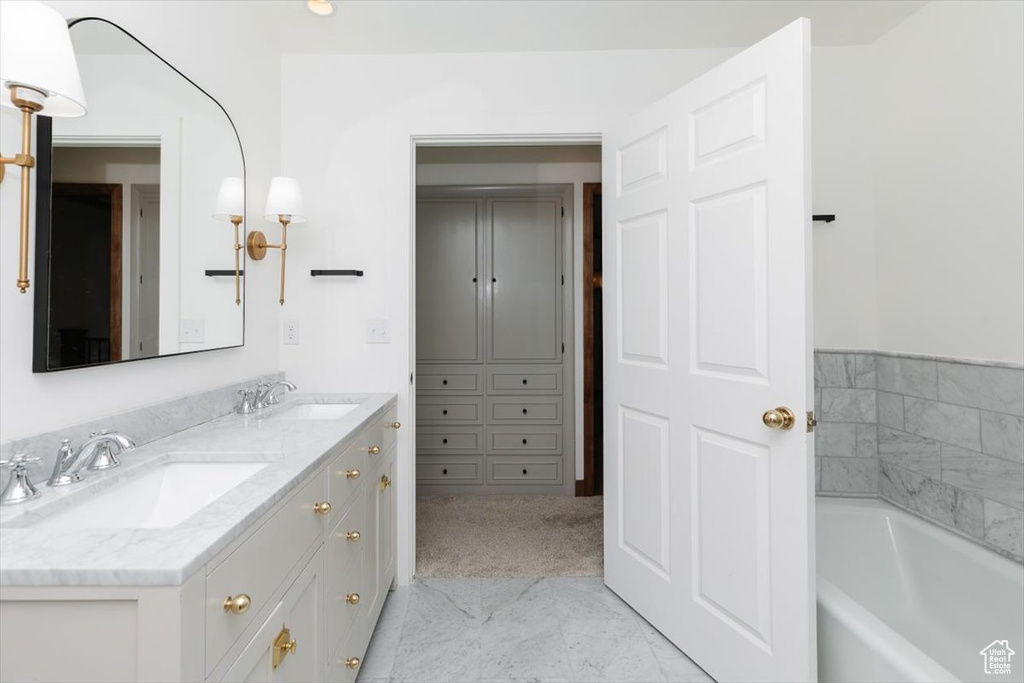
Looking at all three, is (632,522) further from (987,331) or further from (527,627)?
(987,331)

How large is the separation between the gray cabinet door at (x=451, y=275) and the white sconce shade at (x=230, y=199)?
5.85 feet

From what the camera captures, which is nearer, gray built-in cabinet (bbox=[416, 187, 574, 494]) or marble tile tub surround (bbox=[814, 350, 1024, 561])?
marble tile tub surround (bbox=[814, 350, 1024, 561])

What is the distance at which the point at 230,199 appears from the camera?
6.15ft

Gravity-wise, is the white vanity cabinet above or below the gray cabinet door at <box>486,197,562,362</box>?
below

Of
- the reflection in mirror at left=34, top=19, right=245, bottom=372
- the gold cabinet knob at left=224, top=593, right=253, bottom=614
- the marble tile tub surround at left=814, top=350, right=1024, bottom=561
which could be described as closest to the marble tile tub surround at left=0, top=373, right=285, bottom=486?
the reflection in mirror at left=34, top=19, right=245, bottom=372

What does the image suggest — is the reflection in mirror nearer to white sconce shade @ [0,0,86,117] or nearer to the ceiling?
white sconce shade @ [0,0,86,117]

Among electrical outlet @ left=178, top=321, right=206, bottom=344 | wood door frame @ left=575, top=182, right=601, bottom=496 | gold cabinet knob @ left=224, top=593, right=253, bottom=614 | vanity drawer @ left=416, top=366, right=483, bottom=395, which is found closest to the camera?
gold cabinet knob @ left=224, top=593, right=253, bottom=614

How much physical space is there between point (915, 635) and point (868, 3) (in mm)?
2382

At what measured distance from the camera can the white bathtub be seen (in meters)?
1.32

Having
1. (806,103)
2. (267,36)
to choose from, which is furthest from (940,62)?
(267,36)

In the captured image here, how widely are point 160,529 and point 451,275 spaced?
302 centimetres

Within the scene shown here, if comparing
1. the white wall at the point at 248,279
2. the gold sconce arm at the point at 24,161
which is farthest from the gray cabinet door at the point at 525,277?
the gold sconce arm at the point at 24,161

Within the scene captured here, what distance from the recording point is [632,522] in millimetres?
2084

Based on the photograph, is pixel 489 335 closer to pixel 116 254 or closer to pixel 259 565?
pixel 116 254
